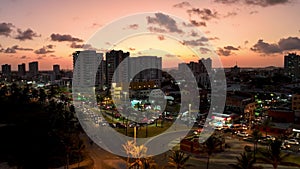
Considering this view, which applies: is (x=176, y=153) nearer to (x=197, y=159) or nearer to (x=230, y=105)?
(x=197, y=159)

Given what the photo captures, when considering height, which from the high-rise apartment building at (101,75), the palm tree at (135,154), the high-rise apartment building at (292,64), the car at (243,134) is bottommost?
the car at (243,134)

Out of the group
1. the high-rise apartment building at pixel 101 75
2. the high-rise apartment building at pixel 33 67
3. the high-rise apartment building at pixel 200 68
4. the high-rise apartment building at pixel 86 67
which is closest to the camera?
the high-rise apartment building at pixel 101 75

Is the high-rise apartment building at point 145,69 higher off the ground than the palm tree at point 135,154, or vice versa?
the high-rise apartment building at point 145,69

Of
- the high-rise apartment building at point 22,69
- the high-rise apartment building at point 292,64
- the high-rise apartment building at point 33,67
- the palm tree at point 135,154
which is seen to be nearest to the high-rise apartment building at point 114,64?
the palm tree at point 135,154

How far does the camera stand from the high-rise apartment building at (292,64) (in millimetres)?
61466

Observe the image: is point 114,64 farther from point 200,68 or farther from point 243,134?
point 243,134

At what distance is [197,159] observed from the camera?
994 centimetres

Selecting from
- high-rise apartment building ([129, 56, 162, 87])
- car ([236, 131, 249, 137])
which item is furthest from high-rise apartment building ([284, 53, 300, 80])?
car ([236, 131, 249, 137])

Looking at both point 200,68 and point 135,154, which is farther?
point 200,68

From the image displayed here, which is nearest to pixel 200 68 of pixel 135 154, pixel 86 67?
pixel 86 67

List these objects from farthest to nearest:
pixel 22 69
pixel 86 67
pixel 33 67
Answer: pixel 22 69, pixel 33 67, pixel 86 67

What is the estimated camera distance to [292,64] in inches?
2527

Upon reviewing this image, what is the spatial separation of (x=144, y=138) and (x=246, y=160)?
740cm

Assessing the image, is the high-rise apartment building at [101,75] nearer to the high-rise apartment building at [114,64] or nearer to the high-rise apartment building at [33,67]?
the high-rise apartment building at [114,64]
